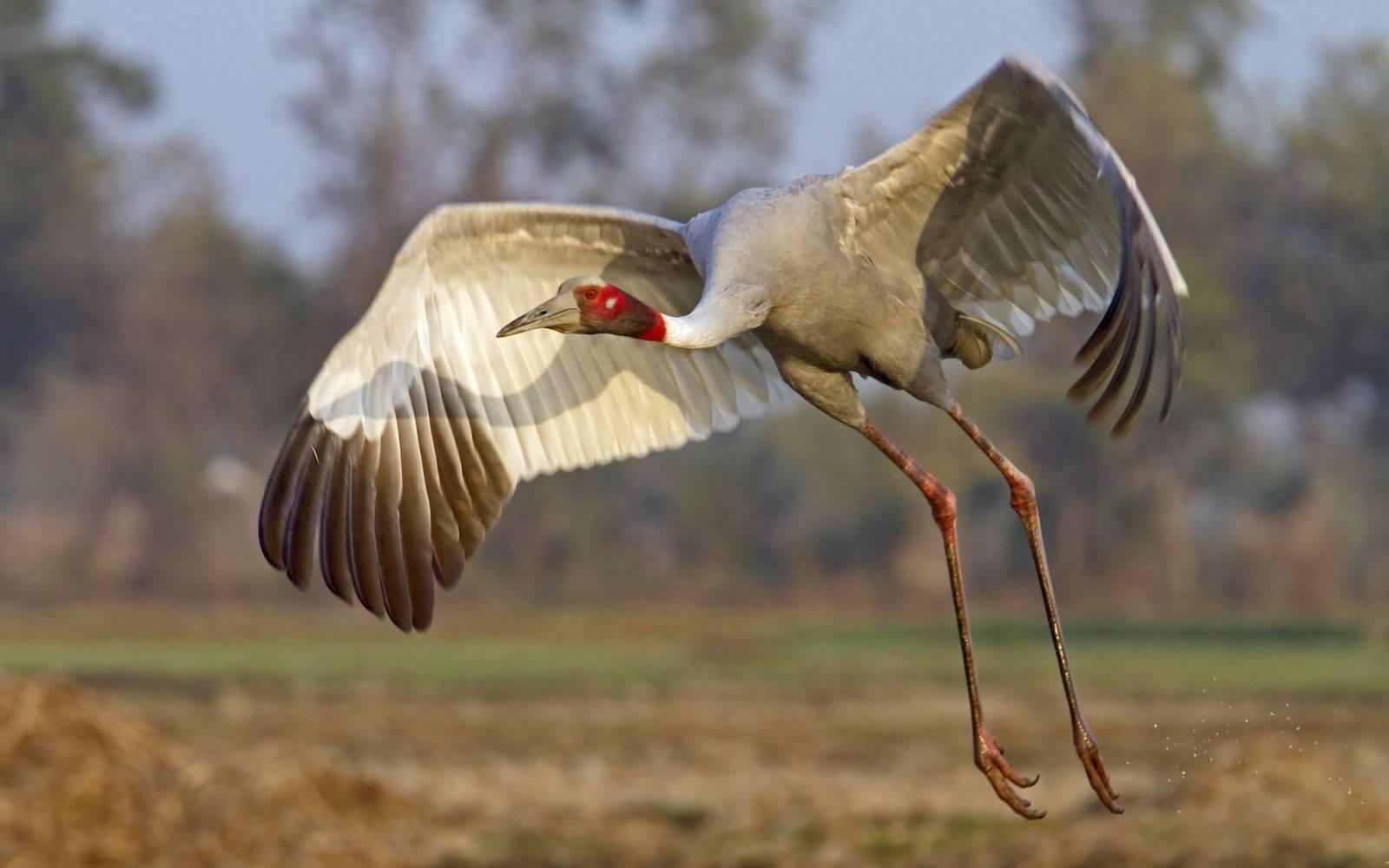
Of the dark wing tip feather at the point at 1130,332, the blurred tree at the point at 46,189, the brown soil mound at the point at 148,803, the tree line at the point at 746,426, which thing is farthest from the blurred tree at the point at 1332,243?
the dark wing tip feather at the point at 1130,332

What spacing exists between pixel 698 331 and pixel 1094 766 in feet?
6.59

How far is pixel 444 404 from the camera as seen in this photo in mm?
9273

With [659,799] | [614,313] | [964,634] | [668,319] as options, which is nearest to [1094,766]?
[964,634]

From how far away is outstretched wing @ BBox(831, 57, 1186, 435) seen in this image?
752 centimetres

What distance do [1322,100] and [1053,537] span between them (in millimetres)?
11806

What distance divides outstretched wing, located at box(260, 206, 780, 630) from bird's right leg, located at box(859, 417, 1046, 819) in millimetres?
1037

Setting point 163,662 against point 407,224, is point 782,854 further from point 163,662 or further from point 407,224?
point 407,224

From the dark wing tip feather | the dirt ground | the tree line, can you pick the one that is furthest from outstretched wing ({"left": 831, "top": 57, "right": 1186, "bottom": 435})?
the tree line

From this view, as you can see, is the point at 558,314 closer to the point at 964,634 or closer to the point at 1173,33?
the point at 964,634

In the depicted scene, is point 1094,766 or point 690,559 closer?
point 1094,766

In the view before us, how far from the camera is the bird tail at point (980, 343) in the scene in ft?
29.6

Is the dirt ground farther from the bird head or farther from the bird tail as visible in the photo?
the bird head

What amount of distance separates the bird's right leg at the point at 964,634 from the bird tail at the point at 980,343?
45cm

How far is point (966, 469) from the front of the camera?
45.9 metres
